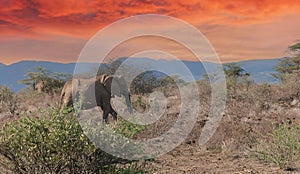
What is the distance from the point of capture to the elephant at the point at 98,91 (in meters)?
13.1

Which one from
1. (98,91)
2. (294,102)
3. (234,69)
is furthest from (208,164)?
(234,69)

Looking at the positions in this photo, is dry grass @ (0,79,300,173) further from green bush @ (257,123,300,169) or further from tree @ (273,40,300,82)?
tree @ (273,40,300,82)

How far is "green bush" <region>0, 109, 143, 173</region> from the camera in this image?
159 inches

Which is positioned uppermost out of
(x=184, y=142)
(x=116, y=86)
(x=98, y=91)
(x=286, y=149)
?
(x=116, y=86)

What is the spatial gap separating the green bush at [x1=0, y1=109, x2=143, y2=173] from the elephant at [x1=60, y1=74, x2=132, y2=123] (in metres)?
8.62

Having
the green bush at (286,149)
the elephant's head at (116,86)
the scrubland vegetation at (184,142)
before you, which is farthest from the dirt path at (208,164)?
the elephant's head at (116,86)

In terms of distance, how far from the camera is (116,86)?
14.6m

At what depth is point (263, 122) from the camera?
35.3 feet

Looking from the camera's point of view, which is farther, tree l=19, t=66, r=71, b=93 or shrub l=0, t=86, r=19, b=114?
tree l=19, t=66, r=71, b=93

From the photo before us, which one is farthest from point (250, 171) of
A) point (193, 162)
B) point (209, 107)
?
point (209, 107)

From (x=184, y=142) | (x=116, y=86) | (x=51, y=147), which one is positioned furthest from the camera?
(x=116, y=86)

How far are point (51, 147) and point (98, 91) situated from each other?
9744mm

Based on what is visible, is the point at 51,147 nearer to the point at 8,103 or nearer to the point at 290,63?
the point at 8,103

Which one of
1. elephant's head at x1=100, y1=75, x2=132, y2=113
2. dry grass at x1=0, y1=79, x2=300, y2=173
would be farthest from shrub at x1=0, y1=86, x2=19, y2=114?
dry grass at x1=0, y1=79, x2=300, y2=173
